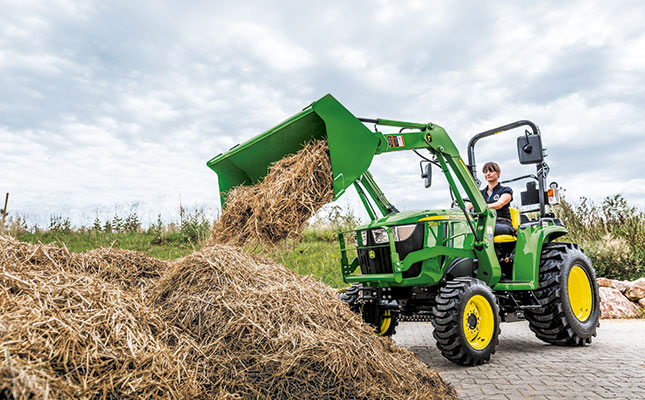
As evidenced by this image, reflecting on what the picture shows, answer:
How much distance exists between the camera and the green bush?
11.1 meters

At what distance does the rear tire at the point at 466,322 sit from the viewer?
525 centimetres

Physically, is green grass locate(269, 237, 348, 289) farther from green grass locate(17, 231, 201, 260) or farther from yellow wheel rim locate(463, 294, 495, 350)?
yellow wheel rim locate(463, 294, 495, 350)

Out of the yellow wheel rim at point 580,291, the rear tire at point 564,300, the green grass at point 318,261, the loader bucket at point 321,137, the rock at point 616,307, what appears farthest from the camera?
the green grass at point 318,261

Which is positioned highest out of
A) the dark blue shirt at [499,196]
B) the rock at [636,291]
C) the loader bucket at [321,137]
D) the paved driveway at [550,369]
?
the loader bucket at [321,137]

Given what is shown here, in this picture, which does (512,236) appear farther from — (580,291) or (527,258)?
(580,291)

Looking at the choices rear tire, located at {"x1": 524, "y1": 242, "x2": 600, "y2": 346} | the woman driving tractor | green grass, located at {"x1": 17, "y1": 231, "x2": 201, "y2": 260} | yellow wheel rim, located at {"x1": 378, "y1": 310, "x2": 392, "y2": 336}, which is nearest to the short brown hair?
the woman driving tractor

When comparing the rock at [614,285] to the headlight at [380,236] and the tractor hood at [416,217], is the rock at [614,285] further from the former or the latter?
the headlight at [380,236]

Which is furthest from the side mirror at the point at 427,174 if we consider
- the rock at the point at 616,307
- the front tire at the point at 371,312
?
the rock at the point at 616,307

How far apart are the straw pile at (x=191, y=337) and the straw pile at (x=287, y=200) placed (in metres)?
0.35

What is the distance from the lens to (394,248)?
5.61m

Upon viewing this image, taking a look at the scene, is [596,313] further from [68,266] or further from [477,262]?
[68,266]

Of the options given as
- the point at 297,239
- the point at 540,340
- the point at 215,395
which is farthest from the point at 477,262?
the point at 215,395

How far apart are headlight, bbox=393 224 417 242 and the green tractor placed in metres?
0.01

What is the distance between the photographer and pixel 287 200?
471 centimetres
